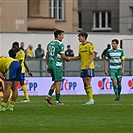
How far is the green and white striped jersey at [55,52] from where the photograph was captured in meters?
22.5

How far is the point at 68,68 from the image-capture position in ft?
117

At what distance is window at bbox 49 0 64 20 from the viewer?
58.3 meters

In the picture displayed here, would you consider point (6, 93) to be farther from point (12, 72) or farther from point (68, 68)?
point (68, 68)

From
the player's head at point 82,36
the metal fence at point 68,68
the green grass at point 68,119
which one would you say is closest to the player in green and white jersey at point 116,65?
the player's head at point 82,36

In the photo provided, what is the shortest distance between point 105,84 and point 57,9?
82.1 feet

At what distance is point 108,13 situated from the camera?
2938 inches

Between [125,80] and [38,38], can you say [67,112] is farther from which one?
[38,38]

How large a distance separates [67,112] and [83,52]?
174 inches

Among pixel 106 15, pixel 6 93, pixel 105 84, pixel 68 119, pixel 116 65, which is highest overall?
pixel 106 15

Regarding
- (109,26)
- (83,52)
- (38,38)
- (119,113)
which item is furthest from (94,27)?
(119,113)

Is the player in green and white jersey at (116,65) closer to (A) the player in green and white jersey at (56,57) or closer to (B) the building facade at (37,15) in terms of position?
(A) the player in green and white jersey at (56,57)

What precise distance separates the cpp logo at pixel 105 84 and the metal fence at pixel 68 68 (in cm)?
98

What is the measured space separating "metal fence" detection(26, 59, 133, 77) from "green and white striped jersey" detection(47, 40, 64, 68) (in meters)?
11.8

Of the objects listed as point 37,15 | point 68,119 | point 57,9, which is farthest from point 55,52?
point 57,9
